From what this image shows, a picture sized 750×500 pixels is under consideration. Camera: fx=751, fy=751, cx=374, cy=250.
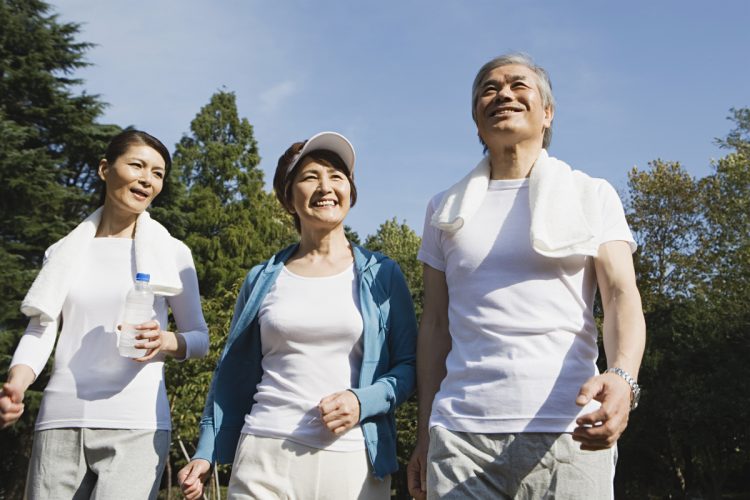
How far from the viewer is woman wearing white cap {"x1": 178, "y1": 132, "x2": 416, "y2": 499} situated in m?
3.29

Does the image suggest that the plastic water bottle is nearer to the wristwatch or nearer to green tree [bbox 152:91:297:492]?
the wristwatch

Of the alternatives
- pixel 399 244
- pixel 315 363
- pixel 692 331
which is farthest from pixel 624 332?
pixel 399 244

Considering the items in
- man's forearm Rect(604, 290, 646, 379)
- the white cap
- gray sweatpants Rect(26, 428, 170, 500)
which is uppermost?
the white cap

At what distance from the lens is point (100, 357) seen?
11.7 feet

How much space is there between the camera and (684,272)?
89.9 ft

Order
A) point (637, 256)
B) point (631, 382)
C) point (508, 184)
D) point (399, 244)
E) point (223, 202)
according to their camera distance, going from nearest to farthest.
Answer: point (631, 382), point (508, 184), point (637, 256), point (223, 202), point (399, 244)

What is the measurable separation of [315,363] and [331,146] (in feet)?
3.70

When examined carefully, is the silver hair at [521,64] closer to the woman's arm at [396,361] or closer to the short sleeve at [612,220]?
the short sleeve at [612,220]

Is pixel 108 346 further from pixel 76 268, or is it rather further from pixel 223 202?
pixel 223 202

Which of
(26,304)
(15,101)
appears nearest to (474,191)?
(26,304)

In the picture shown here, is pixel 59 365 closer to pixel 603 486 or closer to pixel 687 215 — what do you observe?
pixel 603 486

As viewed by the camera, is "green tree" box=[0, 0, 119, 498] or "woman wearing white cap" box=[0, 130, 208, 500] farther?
"green tree" box=[0, 0, 119, 498]

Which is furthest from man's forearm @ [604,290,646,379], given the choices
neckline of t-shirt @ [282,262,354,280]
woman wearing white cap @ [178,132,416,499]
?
neckline of t-shirt @ [282,262,354,280]

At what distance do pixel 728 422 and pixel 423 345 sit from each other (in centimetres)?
2431
